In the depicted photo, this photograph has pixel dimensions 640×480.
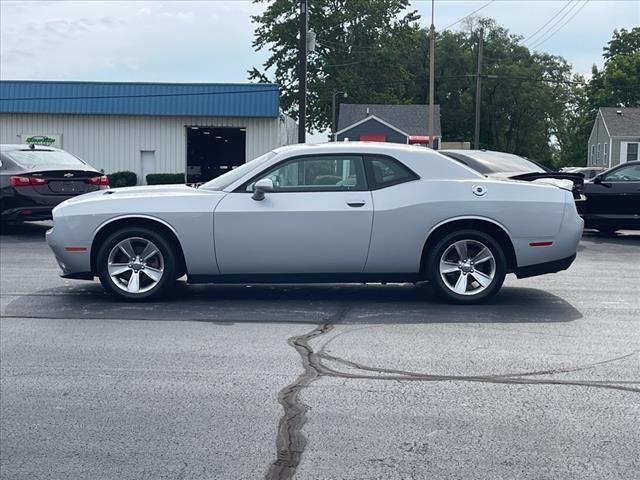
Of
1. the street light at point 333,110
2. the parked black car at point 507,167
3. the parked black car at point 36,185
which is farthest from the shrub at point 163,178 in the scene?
the street light at point 333,110

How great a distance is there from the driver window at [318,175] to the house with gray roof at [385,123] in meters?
58.5

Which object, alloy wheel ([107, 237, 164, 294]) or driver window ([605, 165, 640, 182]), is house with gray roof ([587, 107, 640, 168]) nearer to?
driver window ([605, 165, 640, 182])

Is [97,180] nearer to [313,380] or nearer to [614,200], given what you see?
[614,200]

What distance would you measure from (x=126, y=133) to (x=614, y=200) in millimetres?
28603

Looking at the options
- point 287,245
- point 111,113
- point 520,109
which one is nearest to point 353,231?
point 287,245

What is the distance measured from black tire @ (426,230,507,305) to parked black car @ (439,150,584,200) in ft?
14.1

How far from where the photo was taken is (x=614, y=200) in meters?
15.8

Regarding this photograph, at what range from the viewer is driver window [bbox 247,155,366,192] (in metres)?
8.83

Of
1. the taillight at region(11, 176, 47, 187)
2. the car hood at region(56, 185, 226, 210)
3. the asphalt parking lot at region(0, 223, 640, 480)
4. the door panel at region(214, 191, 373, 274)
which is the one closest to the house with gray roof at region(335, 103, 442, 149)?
the taillight at region(11, 176, 47, 187)

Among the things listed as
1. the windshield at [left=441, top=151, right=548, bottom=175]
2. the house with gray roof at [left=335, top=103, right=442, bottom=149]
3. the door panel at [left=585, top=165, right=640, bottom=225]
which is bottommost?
the door panel at [left=585, top=165, right=640, bottom=225]

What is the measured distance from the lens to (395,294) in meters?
9.59

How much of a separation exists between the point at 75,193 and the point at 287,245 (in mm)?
7492

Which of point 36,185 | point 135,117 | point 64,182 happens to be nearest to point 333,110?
point 135,117

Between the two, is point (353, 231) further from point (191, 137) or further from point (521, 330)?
point (191, 137)
